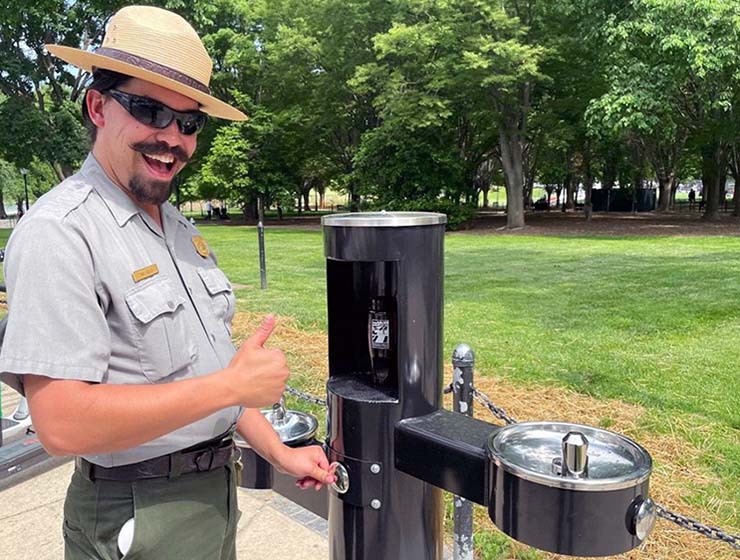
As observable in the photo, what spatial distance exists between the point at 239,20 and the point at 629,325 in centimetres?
2524

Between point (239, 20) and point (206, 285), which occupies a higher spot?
point (239, 20)

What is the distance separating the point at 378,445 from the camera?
1.68m

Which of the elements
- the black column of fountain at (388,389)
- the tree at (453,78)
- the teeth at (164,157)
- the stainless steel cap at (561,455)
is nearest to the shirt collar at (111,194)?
the teeth at (164,157)

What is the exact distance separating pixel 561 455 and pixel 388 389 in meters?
0.50

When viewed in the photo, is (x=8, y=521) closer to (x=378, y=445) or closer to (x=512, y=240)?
(x=378, y=445)

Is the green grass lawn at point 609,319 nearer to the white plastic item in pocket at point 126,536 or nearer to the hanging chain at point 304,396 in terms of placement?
the hanging chain at point 304,396

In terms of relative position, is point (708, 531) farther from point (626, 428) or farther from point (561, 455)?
point (626, 428)

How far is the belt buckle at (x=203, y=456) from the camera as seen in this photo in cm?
161

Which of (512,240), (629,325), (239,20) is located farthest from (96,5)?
(629,325)

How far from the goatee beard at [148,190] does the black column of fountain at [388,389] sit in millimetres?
417

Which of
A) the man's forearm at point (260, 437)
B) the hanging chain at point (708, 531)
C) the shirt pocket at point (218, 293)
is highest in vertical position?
the shirt pocket at point (218, 293)

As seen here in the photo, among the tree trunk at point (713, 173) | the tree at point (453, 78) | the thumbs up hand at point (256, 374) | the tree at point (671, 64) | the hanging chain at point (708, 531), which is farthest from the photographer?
the tree trunk at point (713, 173)

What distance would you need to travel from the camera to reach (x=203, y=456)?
162cm

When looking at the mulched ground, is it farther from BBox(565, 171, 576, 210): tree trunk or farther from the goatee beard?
BBox(565, 171, 576, 210): tree trunk
